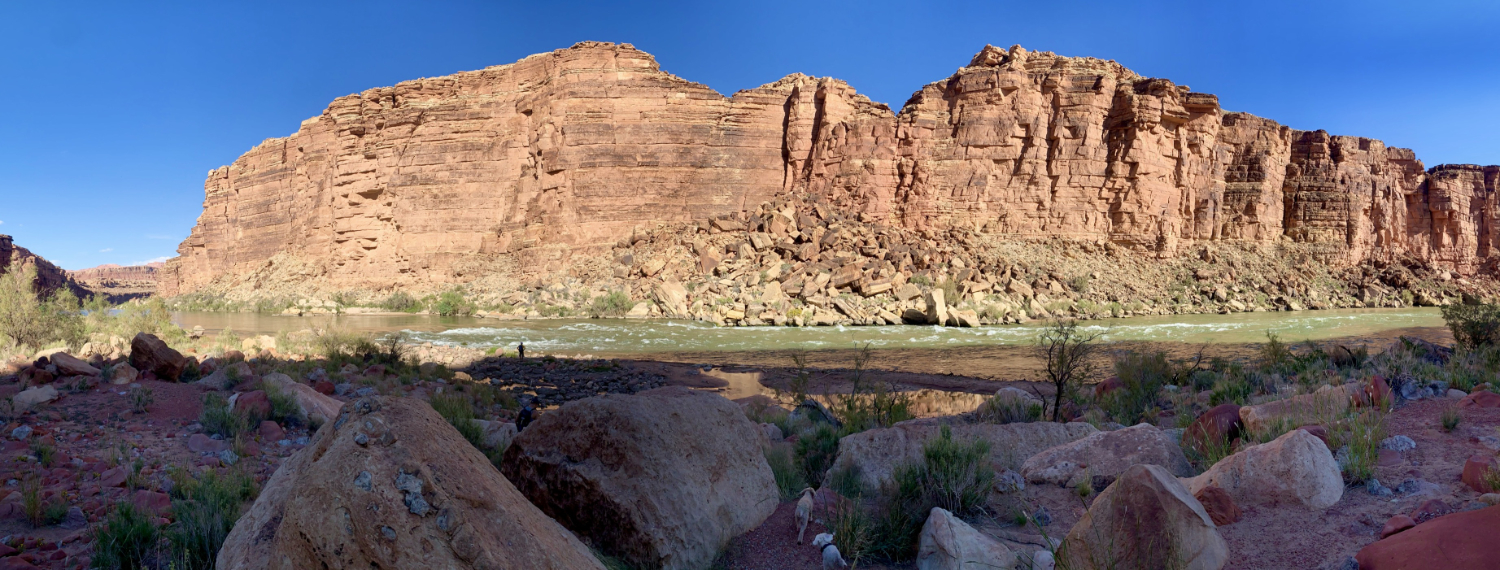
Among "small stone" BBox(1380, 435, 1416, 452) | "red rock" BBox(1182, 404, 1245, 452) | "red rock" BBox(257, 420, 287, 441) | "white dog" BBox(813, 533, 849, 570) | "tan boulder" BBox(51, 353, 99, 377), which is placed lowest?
"white dog" BBox(813, 533, 849, 570)

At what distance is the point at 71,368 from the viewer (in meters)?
7.34

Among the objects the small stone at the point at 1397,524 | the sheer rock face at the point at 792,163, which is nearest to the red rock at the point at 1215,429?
the small stone at the point at 1397,524

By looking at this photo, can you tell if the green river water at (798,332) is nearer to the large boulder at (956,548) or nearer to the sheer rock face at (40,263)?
the large boulder at (956,548)

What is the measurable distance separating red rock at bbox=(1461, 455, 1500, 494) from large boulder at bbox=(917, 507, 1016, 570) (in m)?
2.13

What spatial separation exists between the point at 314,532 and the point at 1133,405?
28.0 feet

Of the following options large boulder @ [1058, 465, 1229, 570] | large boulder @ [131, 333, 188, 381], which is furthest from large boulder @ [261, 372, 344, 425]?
large boulder @ [1058, 465, 1229, 570]

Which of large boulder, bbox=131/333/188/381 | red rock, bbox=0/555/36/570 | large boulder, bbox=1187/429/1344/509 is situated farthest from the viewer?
large boulder, bbox=131/333/188/381

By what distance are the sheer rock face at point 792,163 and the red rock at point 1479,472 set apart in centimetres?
3389

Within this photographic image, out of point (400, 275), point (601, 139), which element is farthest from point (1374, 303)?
point (400, 275)

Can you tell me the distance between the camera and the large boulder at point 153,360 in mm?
7852

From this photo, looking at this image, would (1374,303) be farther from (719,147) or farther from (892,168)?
(719,147)

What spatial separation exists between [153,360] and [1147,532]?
1029 cm

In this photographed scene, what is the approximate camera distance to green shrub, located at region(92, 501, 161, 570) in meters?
3.11

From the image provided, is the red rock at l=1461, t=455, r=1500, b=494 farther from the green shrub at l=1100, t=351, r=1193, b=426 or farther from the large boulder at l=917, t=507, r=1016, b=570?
the green shrub at l=1100, t=351, r=1193, b=426
